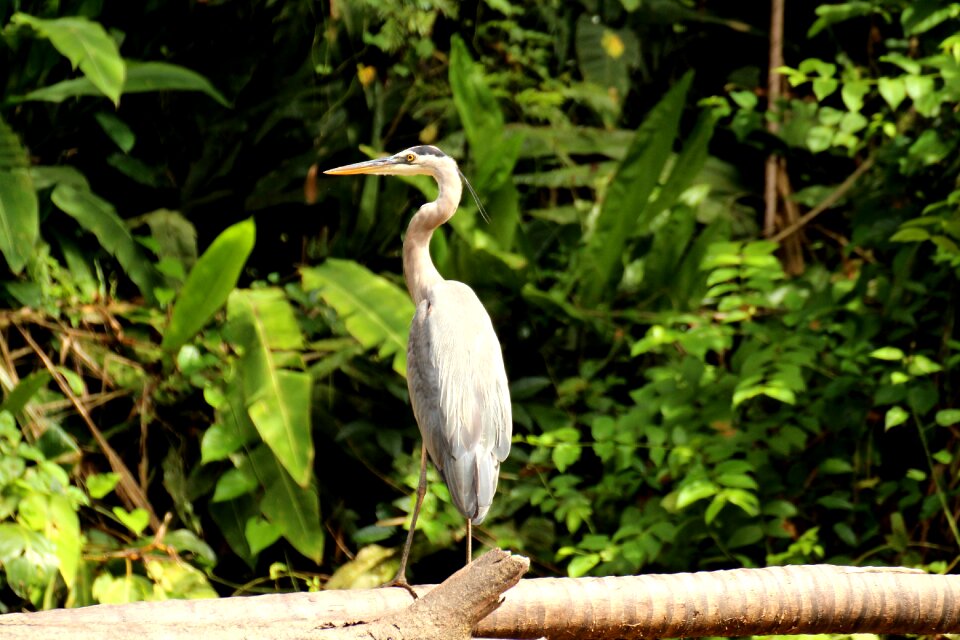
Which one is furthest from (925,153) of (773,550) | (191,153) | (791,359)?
(191,153)

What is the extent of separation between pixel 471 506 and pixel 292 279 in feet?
11.3

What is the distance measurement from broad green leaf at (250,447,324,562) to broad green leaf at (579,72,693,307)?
1569 millimetres

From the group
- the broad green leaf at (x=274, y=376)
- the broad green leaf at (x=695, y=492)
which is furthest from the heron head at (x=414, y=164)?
the broad green leaf at (x=695, y=492)

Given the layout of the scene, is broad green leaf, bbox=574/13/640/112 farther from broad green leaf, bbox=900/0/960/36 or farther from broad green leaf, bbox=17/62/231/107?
broad green leaf, bbox=17/62/231/107

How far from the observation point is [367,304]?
4883 mm

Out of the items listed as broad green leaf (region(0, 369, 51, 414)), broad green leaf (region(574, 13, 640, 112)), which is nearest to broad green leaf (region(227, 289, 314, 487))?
broad green leaf (region(0, 369, 51, 414))

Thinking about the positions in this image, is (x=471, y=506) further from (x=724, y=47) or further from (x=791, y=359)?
(x=724, y=47)

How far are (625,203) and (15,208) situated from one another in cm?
263

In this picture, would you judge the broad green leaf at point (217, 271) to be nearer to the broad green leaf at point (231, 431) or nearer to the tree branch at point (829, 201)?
the broad green leaf at point (231, 431)

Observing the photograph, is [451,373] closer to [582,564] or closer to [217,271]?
[582,564]

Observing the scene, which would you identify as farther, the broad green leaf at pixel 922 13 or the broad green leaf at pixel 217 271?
the broad green leaf at pixel 922 13

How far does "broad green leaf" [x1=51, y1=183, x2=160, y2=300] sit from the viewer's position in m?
5.29

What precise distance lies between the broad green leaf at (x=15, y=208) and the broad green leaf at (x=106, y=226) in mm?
345

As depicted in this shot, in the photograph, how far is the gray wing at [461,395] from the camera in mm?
3082
